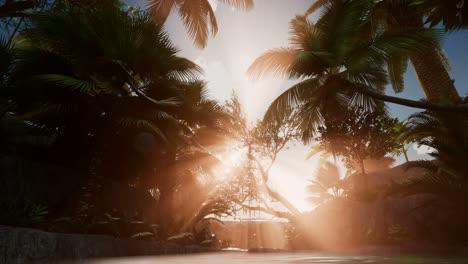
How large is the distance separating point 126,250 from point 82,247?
1486 millimetres

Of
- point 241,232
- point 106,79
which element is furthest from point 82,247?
point 241,232

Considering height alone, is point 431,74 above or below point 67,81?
above

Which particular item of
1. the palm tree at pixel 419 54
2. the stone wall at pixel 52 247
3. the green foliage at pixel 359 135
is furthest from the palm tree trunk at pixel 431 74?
the stone wall at pixel 52 247

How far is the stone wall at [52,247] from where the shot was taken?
5098mm

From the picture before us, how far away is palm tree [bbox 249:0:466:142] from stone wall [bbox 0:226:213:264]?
6.01 metres

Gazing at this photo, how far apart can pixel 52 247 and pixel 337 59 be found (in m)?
7.26

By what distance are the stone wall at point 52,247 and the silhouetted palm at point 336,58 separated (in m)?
5.99

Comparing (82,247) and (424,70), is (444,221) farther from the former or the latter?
(82,247)

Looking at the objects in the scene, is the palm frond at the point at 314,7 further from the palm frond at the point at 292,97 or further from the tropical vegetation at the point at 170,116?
the palm frond at the point at 292,97

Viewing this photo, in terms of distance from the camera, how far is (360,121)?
12.8 m

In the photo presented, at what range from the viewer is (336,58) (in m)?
8.07

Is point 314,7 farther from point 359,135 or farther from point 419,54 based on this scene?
point 359,135

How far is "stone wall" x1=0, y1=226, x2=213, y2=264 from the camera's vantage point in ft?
16.7

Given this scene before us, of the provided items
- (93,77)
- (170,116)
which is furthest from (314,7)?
(93,77)
